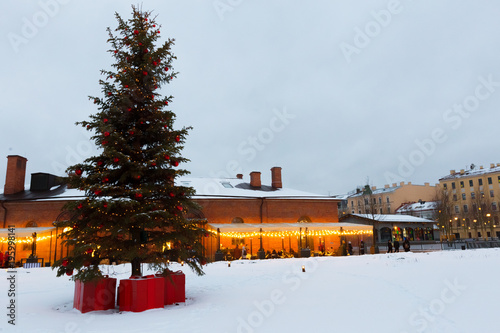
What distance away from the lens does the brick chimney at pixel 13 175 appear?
1067 inches

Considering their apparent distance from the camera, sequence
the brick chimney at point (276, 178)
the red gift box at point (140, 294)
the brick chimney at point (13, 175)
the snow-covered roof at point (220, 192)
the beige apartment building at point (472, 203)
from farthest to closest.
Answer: the beige apartment building at point (472, 203)
the brick chimney at point (276, 178)
the brick chimney at point (13, 175)
the snow-covered roof at point (220, 192)
the red gift box at point (140, 294)

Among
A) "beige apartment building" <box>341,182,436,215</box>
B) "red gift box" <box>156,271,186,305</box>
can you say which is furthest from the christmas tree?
"beige apartment building" <box>341,182,436,215</box>

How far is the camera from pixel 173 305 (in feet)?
29.8

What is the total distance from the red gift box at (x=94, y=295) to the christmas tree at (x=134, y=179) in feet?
1.37

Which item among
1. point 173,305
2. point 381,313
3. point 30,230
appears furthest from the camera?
point 30,230

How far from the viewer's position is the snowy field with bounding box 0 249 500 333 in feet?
22.1

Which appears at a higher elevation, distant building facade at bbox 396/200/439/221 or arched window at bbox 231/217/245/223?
distant building facade at bbox 396/200/439/221

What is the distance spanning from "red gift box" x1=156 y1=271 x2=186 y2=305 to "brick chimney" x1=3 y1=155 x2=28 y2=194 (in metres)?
24.3

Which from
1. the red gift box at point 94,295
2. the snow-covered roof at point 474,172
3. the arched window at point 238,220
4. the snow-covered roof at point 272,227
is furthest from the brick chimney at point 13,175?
the snow-covered roof at point 474,172

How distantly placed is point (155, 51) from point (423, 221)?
138 feet

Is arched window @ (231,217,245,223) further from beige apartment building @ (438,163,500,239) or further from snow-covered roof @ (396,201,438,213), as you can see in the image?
snow-covered roof @ (396,201,438,213)

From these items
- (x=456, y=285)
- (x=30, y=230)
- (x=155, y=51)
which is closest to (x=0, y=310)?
(x=155, y=51)

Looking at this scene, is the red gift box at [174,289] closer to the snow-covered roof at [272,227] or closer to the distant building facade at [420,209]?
the snow-covered roof at [272,227]

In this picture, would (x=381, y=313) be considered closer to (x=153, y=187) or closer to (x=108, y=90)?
(x=153, y=187)
